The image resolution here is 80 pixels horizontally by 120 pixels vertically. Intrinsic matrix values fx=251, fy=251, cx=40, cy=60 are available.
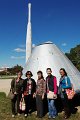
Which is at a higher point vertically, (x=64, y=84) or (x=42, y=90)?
(x=64, y=84)

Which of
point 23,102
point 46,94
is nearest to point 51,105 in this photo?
point 46,94

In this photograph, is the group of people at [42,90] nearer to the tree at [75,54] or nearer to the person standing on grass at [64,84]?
the person standing on grass at [64,84]

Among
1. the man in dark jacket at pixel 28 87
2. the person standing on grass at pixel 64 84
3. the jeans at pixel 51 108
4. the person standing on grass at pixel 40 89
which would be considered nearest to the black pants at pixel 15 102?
the man in dark jacket at pixel 28 87

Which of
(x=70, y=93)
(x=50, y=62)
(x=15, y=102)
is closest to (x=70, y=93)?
(x=70, y=93)

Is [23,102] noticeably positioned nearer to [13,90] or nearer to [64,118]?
[13,90]

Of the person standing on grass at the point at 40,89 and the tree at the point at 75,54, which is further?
the tree at the point at 75,54

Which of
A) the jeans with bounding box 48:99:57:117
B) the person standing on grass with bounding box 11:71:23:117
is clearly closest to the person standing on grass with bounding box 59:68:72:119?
the jeans with bounding box 48:99:57:117

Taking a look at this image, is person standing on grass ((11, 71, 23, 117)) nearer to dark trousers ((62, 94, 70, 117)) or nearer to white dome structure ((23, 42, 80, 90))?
dark trousers ((62, 94, 70, 117))

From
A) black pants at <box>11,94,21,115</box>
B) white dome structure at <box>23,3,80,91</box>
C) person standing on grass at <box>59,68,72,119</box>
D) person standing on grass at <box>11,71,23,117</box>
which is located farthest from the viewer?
white dome structure at <box>23,3,80,91</box>

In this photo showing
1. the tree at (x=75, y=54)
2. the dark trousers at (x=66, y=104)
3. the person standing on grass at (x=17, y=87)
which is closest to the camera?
the dark trousers at (x=66, y=104)

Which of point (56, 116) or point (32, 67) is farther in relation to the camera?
point (32, 67)

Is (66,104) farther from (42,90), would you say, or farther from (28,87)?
(28,87)

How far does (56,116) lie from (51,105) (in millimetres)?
465

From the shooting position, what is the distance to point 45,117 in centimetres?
788
